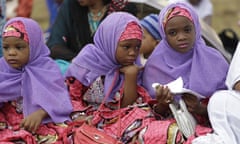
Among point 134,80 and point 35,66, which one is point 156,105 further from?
point 35,66

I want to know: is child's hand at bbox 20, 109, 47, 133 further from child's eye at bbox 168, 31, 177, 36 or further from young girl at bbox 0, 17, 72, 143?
child's eye at bbox 168, 31, 177, 36

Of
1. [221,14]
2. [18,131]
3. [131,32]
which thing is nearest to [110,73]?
[131,32]

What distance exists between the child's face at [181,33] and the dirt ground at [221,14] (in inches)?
219

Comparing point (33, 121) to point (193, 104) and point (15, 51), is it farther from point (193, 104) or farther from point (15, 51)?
point (193, 104)

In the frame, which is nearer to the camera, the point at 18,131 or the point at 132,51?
the point at 18,131

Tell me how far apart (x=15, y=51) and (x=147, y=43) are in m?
1.11

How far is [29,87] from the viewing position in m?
4.91

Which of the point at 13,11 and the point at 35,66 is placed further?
the point at 13,11

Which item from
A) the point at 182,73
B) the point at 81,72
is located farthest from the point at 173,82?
the point at 81,72

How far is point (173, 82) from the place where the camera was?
469cm

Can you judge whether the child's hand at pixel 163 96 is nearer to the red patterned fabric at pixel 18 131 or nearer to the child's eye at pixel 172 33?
the child's eye at pixel 172 33

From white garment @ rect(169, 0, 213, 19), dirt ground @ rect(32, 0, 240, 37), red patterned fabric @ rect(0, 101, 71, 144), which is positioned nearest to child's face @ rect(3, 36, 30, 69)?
red patterned fabric @ rect(0, 101, 71, 144)

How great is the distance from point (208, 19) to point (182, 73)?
2413 mm

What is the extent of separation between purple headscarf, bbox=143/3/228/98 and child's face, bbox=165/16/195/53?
56mm
